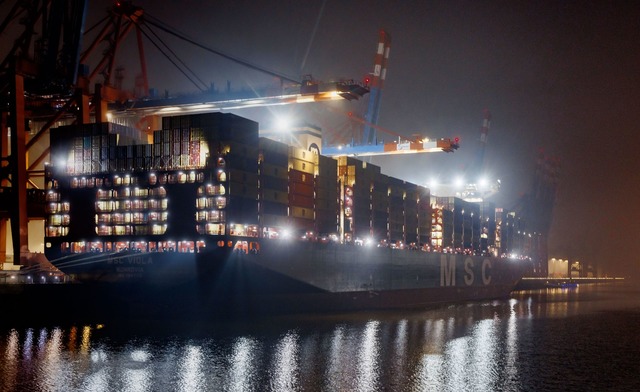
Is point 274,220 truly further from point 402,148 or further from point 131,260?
point 402,148

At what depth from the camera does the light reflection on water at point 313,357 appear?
23.8 metres

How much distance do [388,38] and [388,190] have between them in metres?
39.2

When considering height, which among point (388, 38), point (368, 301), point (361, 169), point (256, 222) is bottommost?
point (368, 301)

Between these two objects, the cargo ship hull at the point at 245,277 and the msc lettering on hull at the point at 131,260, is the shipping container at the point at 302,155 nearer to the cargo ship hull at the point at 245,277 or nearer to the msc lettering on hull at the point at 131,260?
the cargo ship hull at the point at 245,277

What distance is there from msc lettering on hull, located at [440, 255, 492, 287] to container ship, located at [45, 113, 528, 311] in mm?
21081

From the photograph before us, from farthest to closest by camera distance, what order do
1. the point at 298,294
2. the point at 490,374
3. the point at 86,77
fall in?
the point at 86,77 < the point at 298,294 < the point at 490,374

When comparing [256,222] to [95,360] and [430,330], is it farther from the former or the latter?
[95,360]

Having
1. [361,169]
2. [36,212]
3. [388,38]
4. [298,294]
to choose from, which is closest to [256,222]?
[298,294]

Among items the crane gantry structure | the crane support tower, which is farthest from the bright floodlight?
the crane support tower

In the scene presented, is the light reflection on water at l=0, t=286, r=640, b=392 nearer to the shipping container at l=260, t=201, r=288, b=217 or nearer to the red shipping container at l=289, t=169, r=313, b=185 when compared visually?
the shipping container at l=260, t=201, r=288, b=217

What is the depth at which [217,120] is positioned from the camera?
4159 cm

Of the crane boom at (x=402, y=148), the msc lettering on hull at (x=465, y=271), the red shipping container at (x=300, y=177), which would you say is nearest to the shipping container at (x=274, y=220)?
the red shipping container at (x=300, y=177)

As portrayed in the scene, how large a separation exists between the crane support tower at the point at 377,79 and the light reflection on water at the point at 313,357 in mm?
52536

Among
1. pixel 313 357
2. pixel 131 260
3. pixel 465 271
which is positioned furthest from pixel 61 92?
pixel 465 271
